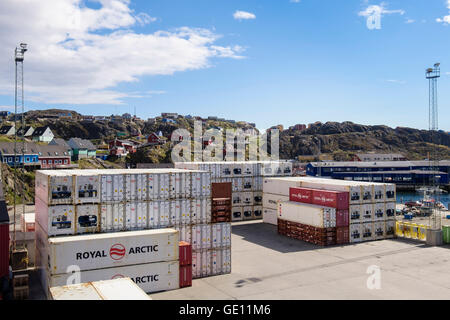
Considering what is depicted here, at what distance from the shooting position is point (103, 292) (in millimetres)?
12414

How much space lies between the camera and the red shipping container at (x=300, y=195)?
115 feet

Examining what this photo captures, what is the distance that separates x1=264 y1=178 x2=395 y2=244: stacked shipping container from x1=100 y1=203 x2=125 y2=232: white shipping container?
18014mm

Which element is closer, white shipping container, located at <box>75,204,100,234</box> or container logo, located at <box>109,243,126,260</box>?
container logo, located at <box>109,243,126,260</box>

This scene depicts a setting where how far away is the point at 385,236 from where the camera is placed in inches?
1353

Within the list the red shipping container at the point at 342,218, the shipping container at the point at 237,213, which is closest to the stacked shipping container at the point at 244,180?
the shipping container at the point at 237,213

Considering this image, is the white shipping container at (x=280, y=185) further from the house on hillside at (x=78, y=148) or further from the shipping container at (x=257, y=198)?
the house on hillside at (x=78, y=148)

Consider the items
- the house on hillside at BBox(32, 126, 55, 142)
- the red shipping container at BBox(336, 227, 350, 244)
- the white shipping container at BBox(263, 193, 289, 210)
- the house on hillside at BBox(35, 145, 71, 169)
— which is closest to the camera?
the red shipping container at BBox(336, 227, 350, 244)

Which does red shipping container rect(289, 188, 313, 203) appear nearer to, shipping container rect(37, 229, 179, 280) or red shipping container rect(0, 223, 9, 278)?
shipping container rect(37, 229, 179, 280)

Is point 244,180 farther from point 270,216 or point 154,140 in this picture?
point 154,140

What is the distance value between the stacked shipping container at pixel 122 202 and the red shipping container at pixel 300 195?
1362cm

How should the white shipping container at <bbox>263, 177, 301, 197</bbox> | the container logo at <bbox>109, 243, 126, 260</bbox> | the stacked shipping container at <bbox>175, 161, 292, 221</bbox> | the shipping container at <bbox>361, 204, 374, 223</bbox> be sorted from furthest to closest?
the stacked shipping container at <bbox>175, 161, 292, 221</bbox>, the white shipping container at <bbox>263, 177, 301, 197</bbox>, the shipping container at <bbox>361, 204, 374, 223</bbox>, the container logo at <bbox>109, 243, 126, 260</bbox>

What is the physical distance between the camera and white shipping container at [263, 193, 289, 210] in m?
41.1

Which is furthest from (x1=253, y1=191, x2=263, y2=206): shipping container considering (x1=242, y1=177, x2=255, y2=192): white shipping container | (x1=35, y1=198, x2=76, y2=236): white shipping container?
(x1=35, y1=198, x2=76, y2=236): white shipping container
